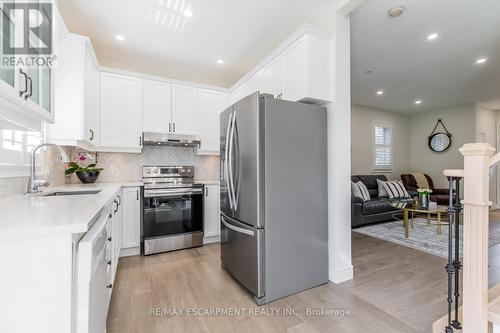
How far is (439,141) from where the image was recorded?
6684mm

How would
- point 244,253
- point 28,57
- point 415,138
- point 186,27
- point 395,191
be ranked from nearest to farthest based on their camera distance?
point 28,57 → point 244,253 → point 186,27 → point 395,191 → point 415,138

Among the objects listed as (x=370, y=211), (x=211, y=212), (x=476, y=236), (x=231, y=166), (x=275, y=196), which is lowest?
(x=370, y=211)

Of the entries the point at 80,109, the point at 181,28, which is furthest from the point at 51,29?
the point at 181,28

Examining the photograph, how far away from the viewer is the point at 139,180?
3570 mm

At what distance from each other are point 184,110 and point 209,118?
421 millimetres

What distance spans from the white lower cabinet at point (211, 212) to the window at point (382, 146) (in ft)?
16.9

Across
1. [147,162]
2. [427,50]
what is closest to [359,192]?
[427,50]

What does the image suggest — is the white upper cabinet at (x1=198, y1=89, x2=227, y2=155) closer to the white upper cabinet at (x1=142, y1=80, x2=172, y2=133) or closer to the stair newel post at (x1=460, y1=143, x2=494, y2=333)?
the white upper cabinet at (x1=142, y1=80, x2=172, y2=133)

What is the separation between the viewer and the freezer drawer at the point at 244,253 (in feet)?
6.45

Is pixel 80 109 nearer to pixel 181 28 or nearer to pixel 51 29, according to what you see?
pixel 51 29

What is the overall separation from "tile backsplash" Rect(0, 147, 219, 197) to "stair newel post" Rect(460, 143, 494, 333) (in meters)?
3.43

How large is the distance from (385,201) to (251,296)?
3.88 metres

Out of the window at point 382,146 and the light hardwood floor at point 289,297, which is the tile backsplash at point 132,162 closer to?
the light hardwood floor at point 289,297

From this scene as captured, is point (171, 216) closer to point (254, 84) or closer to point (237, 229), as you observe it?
point (237, 229)
